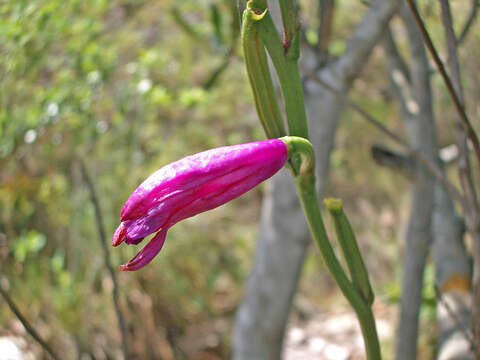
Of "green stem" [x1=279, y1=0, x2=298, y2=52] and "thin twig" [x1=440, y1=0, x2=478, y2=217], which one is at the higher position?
"green stem" [x1=279, y1=0, x2=298, y2=52]

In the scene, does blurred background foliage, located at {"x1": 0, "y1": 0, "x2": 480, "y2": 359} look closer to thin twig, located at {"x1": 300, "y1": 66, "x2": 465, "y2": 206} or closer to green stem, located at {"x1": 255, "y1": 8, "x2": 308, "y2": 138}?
thin twig, located at {"x1": 300, "y1": 66, "x2": 465, "y2": 206}

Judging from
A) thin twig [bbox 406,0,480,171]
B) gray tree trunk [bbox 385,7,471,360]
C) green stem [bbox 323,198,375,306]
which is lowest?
gray tree trunk [bbox 385,7,471,360]

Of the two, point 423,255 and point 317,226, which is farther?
point 423,255

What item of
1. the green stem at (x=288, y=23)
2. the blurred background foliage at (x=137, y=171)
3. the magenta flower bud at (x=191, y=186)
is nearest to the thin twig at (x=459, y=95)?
the green stem at (x=288, y=23)

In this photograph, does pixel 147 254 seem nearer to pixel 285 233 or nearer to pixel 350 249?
pixel 350 249

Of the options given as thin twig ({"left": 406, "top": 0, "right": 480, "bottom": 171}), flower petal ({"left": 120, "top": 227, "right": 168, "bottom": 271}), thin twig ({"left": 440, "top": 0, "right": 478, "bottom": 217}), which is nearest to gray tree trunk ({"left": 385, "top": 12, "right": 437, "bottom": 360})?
thin twig ({"left": 440, "top": 0, "right": 478, "bottom": 217})

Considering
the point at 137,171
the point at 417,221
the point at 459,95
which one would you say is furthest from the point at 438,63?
the point at 137,171

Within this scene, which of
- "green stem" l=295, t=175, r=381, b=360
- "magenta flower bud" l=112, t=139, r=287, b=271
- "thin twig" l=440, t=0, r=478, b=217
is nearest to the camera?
"magenta flower bud" l=112, t=139, r=287, b=271
